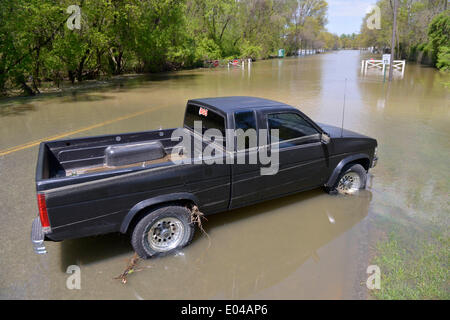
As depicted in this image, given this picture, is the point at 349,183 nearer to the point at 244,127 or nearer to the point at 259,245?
the point at 259,245

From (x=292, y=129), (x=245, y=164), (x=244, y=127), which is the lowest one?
(x=245, y=164)

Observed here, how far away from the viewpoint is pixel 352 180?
549cm

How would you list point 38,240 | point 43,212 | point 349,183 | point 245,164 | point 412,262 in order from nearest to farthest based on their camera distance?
point 43,212
point 38,240
point 412,262
point 245,164
point 349,183

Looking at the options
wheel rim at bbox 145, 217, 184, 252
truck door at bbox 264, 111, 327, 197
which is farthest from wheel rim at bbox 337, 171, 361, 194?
wheel rim at bbox 145, 217, 184, 252

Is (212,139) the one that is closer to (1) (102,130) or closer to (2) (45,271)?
(2) (45,271)

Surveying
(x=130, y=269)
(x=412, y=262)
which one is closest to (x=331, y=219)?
(x=412, y=262)

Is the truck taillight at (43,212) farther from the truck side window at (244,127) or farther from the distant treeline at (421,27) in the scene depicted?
the distant treeline at (421,27)

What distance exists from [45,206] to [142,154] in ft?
5.52

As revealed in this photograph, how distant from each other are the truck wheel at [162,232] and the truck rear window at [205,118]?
1.19 m

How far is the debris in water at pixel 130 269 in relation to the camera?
11.6 feet

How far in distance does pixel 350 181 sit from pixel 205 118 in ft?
8.94

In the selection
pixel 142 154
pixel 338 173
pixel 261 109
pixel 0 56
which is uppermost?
pixel 0 56

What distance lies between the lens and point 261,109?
4.37 meters
